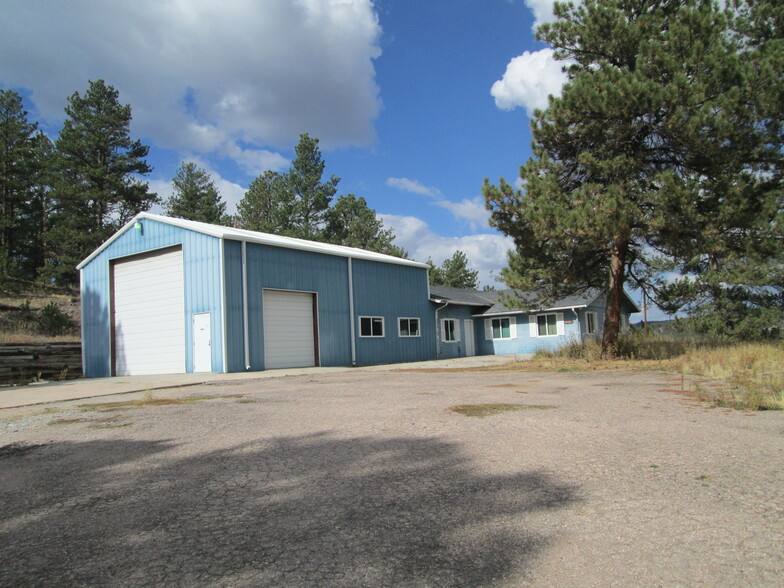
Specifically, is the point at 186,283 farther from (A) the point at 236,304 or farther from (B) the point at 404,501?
(B) the point at 404,501

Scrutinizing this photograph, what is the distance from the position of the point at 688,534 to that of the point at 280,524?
225 centimetres

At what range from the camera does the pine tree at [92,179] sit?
35969 millimetres

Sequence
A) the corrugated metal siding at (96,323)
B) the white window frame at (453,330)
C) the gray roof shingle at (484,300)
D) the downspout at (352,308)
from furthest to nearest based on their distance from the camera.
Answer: the gray roof shingle at (484,300), the white window frame at (453,330), the downspout at (352,308), the corrugated metal siding at (96,323)

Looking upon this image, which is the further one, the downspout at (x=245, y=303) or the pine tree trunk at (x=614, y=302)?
the downspout at (x=245, y=303)

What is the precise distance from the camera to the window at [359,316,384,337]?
24180mm

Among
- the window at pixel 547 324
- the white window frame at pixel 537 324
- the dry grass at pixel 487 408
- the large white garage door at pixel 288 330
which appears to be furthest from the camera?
the window at pixel 547 324

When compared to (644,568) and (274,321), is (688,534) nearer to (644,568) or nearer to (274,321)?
(644,568)

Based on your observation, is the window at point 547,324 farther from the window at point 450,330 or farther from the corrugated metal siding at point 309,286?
the corrugated metal siding at point 309,286

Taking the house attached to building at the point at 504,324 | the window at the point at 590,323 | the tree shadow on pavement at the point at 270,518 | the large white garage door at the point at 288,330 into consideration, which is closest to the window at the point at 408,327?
the house attached to building at the point at 504,324

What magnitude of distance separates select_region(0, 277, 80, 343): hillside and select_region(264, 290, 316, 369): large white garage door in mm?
10507

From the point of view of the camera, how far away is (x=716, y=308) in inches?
1049

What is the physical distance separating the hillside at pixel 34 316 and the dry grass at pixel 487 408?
71.2ft

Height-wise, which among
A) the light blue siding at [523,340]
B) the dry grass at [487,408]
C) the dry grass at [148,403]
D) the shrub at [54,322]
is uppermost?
the shrub at [54,322]

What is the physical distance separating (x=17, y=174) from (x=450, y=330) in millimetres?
30730
